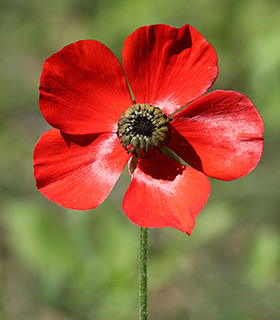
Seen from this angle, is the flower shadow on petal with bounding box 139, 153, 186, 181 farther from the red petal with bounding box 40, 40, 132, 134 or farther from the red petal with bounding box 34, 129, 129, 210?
the red petal with bounding box 40, 40, 132, 134

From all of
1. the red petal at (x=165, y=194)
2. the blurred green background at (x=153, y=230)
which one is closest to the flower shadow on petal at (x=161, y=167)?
the red petal at (x=165, y=194)

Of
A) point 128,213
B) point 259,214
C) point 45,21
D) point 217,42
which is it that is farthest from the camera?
point 45,21

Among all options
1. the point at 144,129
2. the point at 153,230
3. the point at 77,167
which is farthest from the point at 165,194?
the point at 153,230

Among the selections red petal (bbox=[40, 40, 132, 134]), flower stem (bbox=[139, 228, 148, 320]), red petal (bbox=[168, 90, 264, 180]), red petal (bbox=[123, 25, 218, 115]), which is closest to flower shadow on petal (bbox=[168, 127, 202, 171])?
red petal (bbox=[168, 90, 264, 180])

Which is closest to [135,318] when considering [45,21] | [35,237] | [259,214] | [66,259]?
[66,259]

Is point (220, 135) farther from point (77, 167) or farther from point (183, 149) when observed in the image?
point (77, 167)

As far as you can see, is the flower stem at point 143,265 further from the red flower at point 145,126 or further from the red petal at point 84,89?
the red petal at point 84,89

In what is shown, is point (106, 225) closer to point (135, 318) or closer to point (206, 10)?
point (135, 318)
